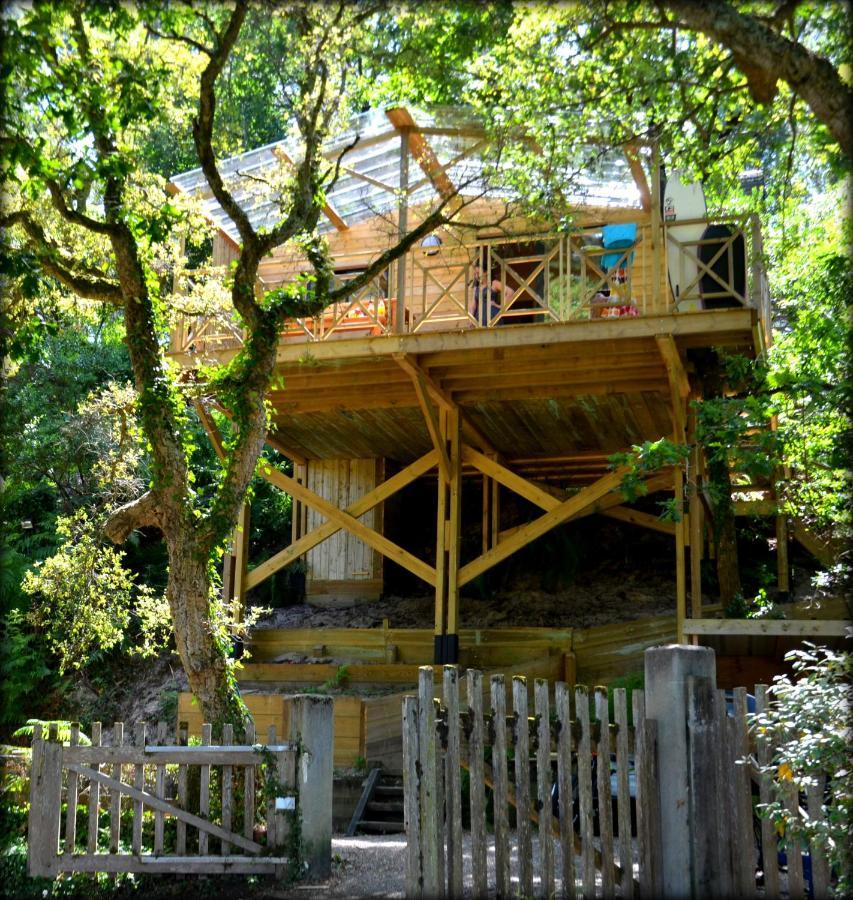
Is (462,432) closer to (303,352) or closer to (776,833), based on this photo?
(303,352)

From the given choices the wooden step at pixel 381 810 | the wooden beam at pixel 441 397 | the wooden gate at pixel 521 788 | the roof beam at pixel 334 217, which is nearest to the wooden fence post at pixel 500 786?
the wooden gate at pixel 521 788

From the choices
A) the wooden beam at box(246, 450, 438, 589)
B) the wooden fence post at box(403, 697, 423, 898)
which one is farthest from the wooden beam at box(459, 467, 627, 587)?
the wooden fence post at box(403, 697, 423, 898)

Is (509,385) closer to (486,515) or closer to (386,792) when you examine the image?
(486,515)

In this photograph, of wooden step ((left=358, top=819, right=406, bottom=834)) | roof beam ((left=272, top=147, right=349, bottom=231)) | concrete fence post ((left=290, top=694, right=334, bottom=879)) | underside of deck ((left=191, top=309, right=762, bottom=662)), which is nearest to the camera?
concrete fence post ((left=290, top=694, right=334, bottom=879))

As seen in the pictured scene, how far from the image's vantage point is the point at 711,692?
19.9 ft

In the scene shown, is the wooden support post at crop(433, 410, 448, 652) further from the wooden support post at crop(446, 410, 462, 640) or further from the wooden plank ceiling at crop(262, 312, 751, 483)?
the wooden plank ceiling at crop(262, 312, 751, 483)

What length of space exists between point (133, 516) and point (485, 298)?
6.22 m

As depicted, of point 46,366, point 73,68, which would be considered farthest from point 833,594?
point 46,366

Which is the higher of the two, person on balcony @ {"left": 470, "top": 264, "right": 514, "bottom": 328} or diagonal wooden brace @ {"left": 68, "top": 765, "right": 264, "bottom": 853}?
person on balcony @ {"left": 470, "top": 264, "right": 514, "bottom": 328}

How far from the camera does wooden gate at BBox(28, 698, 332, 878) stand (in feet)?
25.0

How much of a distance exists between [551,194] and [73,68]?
16.5 feet

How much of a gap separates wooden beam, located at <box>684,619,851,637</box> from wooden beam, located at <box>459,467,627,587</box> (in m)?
2.78

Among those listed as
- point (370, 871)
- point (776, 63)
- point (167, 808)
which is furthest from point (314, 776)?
point (776, 63)

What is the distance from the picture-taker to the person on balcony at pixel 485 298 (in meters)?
13.0
